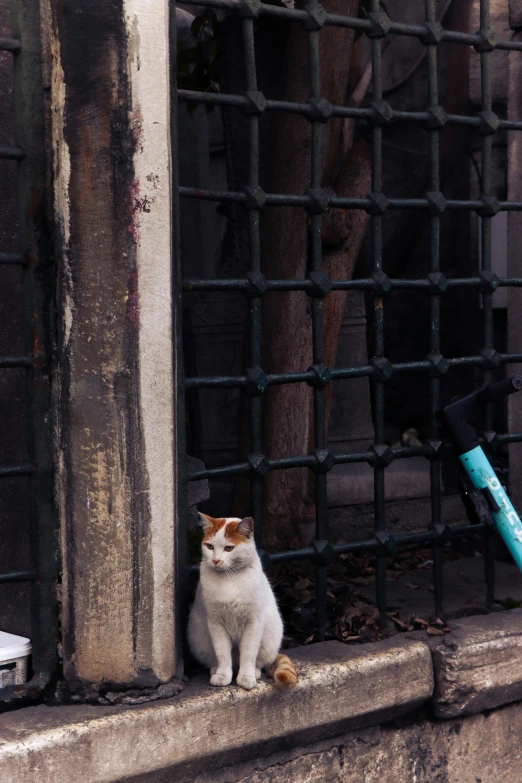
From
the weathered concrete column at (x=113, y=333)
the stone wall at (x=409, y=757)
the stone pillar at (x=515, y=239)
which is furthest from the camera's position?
the stone pillar at (x=515, y=239)

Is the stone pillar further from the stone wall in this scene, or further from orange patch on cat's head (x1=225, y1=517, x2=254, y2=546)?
orange patch on cat's head (x1=225, y1=517, x2=254, y2=546)

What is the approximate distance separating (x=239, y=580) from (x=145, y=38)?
Result: 1.46 meters

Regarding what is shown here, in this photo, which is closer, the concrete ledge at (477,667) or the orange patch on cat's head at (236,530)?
the orange patch on cat's head at (236,530)

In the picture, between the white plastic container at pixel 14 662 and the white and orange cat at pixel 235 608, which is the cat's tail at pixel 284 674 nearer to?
the white and orange cat at pixel 235 608

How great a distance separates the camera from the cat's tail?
8.34ft

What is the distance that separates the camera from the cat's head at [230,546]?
8.26ft

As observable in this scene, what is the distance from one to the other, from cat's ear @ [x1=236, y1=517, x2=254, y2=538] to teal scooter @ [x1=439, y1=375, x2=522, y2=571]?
92 cm

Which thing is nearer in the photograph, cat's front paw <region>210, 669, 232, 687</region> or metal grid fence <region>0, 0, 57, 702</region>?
metal grid fence <region>0, 0, 57, 702</region>

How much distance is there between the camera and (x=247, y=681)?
2.56 meters

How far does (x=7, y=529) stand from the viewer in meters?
2.82

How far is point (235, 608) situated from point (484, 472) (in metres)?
1.04

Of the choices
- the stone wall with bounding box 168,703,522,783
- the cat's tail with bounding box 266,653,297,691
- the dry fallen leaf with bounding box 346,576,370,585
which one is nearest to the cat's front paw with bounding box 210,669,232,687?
the cat's tail with bounding box 266,653,297,691

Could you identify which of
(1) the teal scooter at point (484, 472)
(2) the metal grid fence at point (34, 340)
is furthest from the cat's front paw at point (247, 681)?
(1) the teal scooter at point (484, 472)

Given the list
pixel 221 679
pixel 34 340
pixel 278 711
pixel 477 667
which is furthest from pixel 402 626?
pixel 34 340
